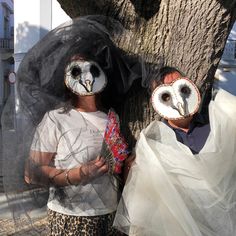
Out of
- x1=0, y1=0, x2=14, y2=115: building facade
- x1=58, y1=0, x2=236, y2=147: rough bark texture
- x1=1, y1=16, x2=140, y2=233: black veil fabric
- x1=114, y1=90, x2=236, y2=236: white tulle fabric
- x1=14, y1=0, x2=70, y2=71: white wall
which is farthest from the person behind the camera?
x1=0, y1=0, x2=14, y2=115: building facade

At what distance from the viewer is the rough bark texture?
8.23 ft

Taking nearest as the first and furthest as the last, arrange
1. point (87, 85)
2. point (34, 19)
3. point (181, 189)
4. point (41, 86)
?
point (181, 189) → point (87, 85) → point (41, 86) → point (34, 19)

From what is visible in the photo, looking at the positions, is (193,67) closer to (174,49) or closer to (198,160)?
(174,49)

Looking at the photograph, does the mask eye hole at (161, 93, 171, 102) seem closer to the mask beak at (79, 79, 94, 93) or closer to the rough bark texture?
the rough bark texture

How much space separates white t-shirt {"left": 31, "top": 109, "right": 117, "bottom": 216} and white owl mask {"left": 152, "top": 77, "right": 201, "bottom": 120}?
0.99 ft

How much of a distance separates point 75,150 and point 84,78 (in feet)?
1.16

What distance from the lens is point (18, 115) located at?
2.41 meters

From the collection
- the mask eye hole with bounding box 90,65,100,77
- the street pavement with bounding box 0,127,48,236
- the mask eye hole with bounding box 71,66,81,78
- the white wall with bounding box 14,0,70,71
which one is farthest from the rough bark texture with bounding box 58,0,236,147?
the white wall with bounding box 14,0,70,71

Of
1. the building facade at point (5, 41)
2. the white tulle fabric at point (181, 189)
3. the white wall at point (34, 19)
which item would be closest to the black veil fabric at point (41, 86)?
the white tulle fabric at point (181, 189)

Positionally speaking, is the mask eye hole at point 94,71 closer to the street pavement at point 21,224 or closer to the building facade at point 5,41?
the street pavement at point 21,224

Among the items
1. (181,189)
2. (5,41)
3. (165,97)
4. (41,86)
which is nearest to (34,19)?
(41,86)

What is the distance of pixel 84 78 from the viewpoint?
2246mm

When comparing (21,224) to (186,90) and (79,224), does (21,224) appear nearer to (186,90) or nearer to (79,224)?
(79,224)

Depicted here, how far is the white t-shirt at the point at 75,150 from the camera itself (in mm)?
2193
